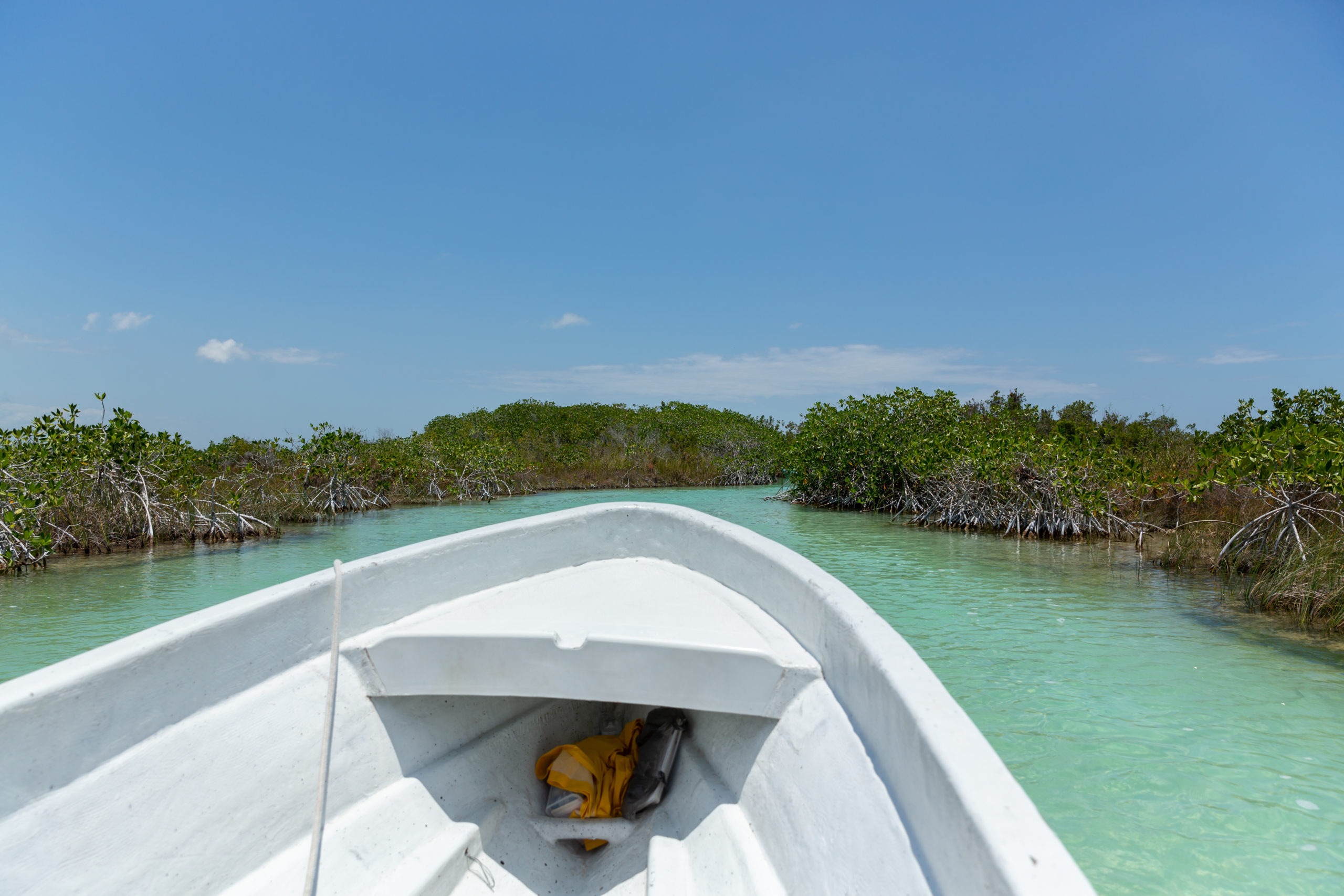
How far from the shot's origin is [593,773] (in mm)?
2473

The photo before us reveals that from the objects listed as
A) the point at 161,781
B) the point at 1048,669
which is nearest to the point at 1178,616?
the point at 1048,669

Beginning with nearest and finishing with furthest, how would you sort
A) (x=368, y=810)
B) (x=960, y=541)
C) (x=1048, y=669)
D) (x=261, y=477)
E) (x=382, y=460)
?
1. (x=368, y=810)
2. (x=1048, y=669)
3. (x=960, y=541)
4. (x=261, y=477)
5. (x=382, y=460)

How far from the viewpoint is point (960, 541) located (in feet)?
34.2

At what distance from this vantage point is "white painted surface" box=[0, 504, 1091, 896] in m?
1.34

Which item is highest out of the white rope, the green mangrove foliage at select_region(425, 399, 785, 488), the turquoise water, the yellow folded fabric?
the green mangrove foliage at select_region(425, 399, 785, 488)

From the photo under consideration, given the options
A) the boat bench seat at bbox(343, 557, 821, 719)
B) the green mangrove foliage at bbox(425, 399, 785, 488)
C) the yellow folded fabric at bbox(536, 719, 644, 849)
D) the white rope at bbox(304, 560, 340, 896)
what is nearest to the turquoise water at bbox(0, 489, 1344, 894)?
the boat bench seat at bbox(343, 557, 821, 719)

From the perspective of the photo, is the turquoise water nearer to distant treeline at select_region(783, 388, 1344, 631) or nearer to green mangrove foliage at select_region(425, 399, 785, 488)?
distant treeline at select_region(783, 388, 1344, 631)

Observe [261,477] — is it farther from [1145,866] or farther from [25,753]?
[1145,866]

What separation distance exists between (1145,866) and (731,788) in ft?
4.94

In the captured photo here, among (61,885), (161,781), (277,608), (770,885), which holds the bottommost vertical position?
(770,885)

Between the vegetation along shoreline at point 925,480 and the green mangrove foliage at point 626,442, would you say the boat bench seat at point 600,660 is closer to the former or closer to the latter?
the vegetation along shoreline at point 925,480

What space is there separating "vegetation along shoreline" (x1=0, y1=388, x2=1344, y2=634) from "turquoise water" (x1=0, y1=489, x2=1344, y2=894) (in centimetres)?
61

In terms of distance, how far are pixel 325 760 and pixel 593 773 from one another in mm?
948

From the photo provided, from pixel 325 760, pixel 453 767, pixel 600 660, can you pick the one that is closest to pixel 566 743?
pixel 453 767
